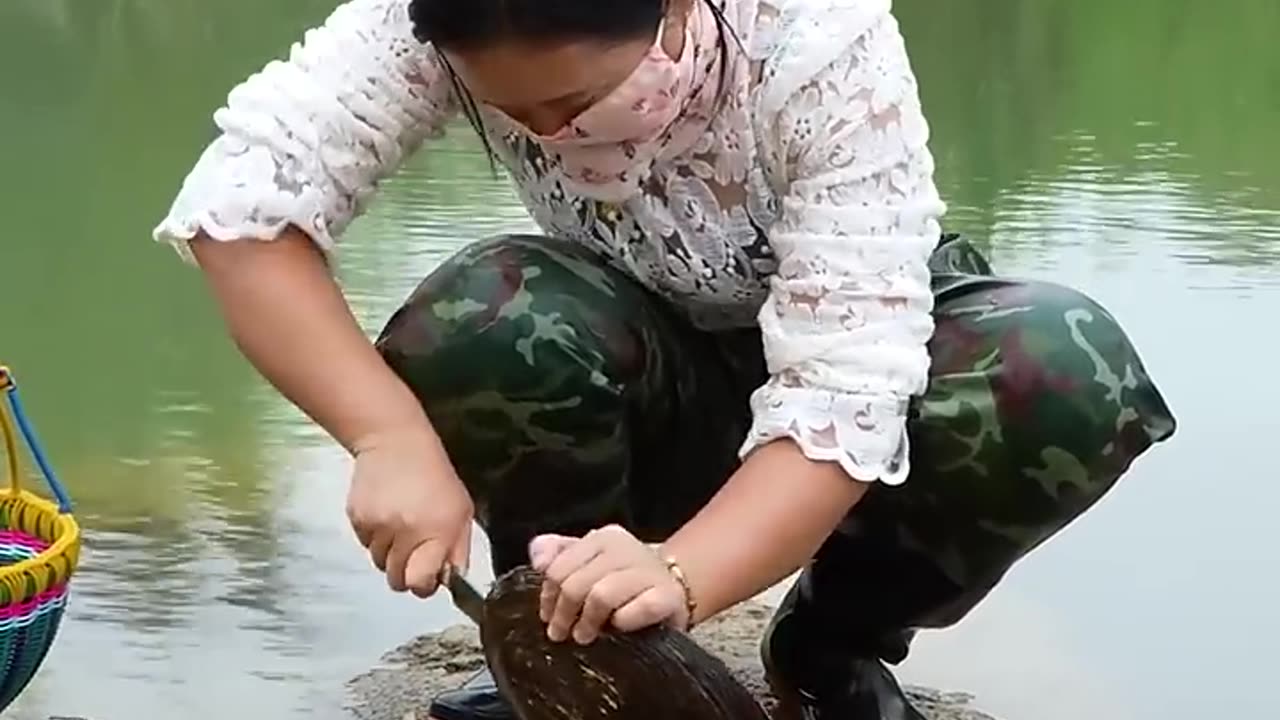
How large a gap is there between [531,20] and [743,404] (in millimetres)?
469

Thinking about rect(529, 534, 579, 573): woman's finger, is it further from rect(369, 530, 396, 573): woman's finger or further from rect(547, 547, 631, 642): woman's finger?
rect(369, 530, 396, 573): woman's finger

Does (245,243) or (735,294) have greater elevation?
(245,243)

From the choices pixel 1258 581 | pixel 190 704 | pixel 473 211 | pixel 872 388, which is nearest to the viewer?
pixel 872 388

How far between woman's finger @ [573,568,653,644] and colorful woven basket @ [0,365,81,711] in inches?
16.0

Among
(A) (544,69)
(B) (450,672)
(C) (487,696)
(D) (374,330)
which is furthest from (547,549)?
(D) (374,330)

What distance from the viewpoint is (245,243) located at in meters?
1.26

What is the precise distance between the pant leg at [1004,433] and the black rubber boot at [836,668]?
0.09 m

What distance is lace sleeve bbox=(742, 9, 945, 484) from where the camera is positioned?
115 centimetres

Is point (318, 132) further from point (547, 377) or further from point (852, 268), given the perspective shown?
point (852, 268)

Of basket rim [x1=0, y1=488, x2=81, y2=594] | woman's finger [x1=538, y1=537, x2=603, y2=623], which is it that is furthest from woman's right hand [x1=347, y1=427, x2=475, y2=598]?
basket rim [x1=0, y1=488, x2=81, y2=594]

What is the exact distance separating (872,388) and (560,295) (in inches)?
10.9

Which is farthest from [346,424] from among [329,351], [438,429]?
[438,429]

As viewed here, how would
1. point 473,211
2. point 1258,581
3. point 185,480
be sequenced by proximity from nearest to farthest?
point 1258,581 < point 185,480 < point 473,211

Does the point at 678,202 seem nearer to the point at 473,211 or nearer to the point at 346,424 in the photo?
the point at 346,424
